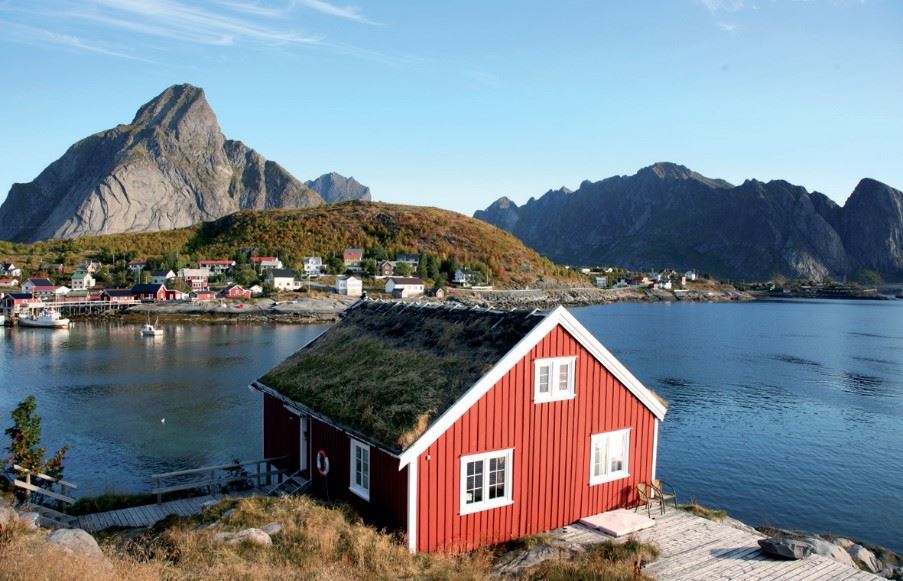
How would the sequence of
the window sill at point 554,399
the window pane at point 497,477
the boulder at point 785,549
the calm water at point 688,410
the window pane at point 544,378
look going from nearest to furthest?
the boulder at point 785,549
the window pane at point 497,477
the window sill at point 554,399
the window pane at point 544,378
the calm water at point 688,410

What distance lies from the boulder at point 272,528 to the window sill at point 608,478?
7444mm

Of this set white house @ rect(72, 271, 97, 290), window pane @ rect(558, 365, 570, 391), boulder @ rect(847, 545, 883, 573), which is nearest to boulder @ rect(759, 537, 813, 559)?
window pane @ rect(558, 365, 570, 391)

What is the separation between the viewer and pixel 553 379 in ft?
49.0

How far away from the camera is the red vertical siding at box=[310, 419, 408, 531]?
13484mm

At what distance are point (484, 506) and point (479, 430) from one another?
1.69 meters

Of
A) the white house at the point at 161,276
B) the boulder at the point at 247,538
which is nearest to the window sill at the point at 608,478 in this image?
the boulder at the point at 247,538

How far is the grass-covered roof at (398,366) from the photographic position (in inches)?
555

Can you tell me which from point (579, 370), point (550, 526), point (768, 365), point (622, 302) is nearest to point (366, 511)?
point (550, 526)

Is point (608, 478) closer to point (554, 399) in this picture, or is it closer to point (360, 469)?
point (554, 399)

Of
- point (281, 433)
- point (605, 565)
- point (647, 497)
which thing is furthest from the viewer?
point (281, 433)

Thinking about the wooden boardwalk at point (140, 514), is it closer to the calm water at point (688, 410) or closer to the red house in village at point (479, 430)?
the red house in village at point (479, 430)

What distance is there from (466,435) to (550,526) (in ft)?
10.9

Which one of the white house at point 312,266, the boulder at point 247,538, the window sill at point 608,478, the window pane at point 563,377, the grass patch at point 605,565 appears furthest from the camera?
the white house at point 312,266

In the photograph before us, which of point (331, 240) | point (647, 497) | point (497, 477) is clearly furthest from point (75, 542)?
point (331, 240)
